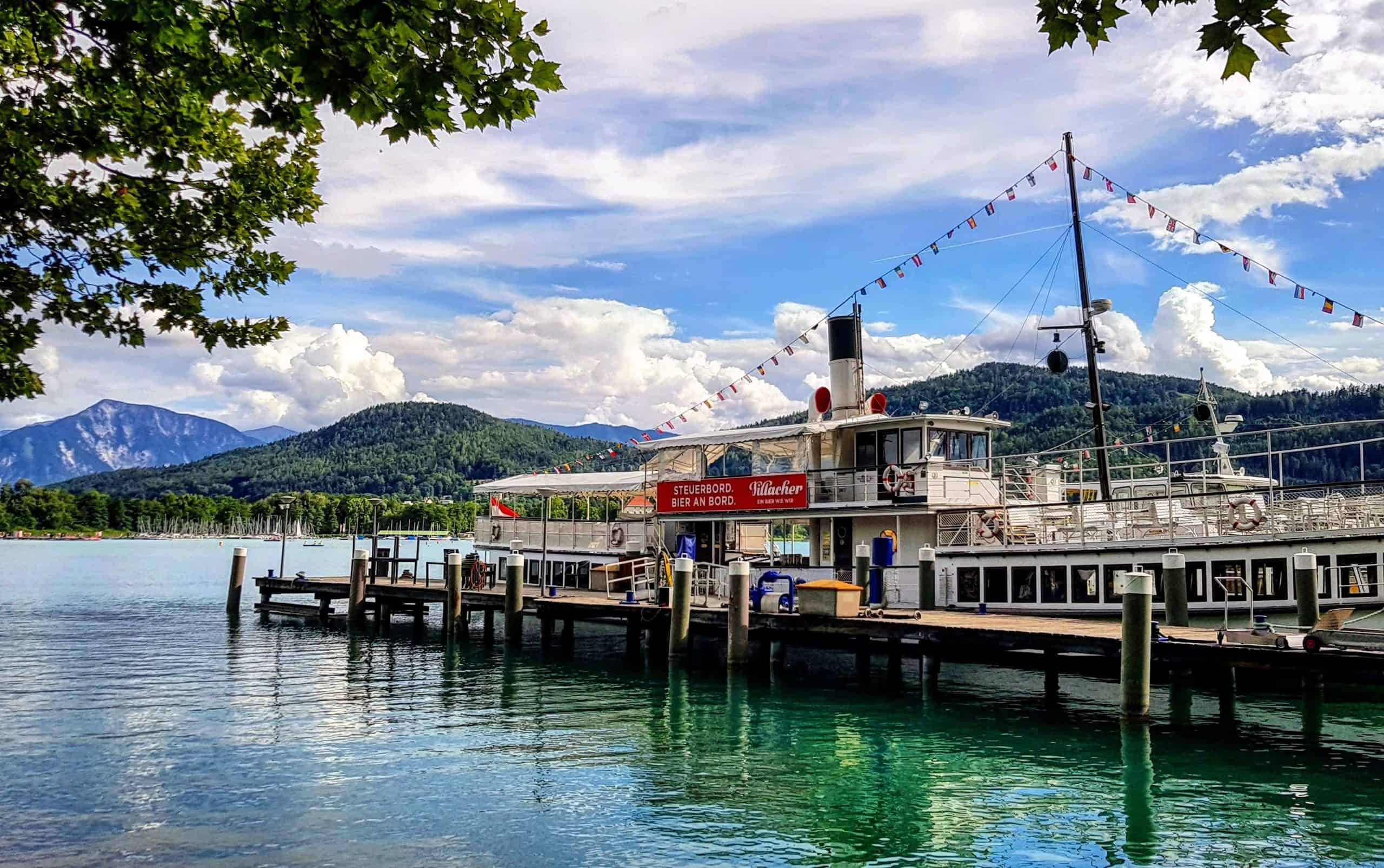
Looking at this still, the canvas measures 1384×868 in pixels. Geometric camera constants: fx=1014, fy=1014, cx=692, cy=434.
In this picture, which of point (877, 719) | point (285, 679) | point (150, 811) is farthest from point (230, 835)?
point (285, 679)

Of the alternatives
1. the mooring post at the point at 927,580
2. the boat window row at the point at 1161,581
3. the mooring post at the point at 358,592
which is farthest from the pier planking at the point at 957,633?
the mooring post at the point at 358,592

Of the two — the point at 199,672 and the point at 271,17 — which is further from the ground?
the point at 271,17

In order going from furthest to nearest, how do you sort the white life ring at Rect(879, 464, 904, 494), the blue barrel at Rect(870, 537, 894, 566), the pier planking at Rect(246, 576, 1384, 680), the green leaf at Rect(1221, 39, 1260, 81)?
1. the white life ring at Rect(879, 464, 904, 494)
2. the blue barrel at Rect(870, 537, 894, 566)
3. the pier planking at Rect(246, 576, 1384, 680)
4. the green leaf at Rect(1221, 39, 1260, 81)

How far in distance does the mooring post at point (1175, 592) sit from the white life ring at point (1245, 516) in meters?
1.86

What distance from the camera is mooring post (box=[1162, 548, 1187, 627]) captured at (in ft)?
70.6

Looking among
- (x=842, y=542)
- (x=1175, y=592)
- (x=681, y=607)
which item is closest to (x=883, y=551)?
(x=842, y=542)

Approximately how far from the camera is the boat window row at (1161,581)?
21.5 meters

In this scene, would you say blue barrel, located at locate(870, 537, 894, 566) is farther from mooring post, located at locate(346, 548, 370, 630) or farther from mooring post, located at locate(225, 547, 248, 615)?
mooring post, located at locate(225, 547, 248, 615)

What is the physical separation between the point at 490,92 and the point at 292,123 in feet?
6.24

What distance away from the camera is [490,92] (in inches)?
229

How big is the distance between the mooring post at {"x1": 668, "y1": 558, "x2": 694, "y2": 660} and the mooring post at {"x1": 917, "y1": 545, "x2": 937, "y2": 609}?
248 inches

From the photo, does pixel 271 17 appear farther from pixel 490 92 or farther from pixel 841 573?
pixel 841 573

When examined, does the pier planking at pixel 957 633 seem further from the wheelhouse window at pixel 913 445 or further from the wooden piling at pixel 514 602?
the wheelhouse window at pixel 913 445

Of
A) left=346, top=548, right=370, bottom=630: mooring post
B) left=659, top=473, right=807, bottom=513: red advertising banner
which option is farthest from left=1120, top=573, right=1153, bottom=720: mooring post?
left=346, top=548, right=370, bottom=630: mooring post
